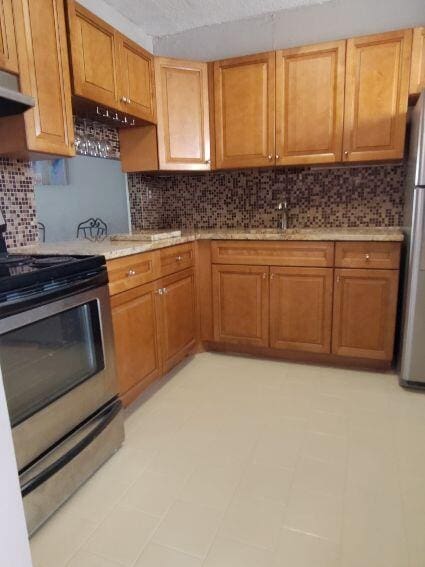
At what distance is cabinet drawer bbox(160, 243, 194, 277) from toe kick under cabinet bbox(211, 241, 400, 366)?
19cm

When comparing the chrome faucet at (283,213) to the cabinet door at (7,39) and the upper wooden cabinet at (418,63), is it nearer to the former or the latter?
the upper wooden cabinet at (418,63)

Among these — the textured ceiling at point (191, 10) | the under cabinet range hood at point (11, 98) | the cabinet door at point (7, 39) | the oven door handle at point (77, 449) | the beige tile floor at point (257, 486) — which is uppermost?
the textured ceiling at point (191, 10)

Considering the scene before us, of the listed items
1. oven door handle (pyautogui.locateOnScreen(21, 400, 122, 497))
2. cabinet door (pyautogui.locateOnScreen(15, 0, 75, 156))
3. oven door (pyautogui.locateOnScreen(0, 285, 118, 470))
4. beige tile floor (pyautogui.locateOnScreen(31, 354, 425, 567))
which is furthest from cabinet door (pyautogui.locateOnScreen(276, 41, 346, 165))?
oven door handle (pyautogui.locateOnScreen(21, 400, 122, 497))

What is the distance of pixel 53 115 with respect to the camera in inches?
68.2

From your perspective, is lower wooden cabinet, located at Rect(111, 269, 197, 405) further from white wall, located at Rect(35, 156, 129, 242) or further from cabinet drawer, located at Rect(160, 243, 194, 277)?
white wall, located at Rect(35, 156, 129, 242)

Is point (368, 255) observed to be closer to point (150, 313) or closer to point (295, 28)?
point (150, 313)

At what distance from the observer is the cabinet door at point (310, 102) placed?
2.34 m

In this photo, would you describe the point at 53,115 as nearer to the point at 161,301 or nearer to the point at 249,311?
the point at 161,301

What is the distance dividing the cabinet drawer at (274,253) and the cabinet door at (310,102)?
1.91ft

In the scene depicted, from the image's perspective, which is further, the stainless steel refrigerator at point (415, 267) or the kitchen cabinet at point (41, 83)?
the stainless steel refrigerator at point (415, 267)

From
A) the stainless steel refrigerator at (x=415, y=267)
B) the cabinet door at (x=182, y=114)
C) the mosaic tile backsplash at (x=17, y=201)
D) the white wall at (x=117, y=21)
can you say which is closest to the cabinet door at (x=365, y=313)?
the stainless steel refrigerator at (x=415, y=267)

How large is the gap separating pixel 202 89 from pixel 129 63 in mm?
583

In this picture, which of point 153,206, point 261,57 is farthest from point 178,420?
point 261,57

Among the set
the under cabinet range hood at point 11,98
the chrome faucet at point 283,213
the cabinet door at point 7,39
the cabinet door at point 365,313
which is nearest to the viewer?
the under cabinet range hood at point 11,98
